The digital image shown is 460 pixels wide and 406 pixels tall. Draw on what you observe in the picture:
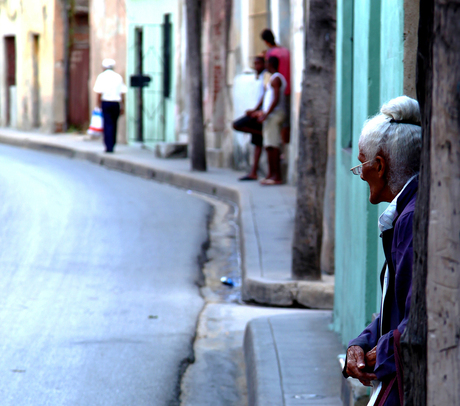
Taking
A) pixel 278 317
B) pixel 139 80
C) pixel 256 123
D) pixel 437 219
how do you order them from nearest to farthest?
1. pixel 437 219
2. pixel 278 317
3. pixel 256 123
4. pixel 139 80

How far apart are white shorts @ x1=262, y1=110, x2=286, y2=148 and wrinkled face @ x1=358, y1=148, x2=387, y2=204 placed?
31.3 ft

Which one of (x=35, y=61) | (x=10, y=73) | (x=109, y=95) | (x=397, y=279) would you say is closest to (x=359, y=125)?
(x=397, y=279)

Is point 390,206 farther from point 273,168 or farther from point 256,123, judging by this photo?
point 256,123

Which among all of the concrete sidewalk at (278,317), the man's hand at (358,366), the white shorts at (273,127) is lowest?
the concrete sidewalk at (278,317)

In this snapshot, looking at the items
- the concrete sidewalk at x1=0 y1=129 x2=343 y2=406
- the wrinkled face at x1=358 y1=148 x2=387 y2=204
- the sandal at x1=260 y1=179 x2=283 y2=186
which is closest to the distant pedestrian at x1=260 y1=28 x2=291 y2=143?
the sandal at x1=260 y1=179 x2=283 y2=186

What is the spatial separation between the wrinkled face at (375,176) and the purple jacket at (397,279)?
101 millimetres

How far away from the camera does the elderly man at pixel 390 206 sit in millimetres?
2318

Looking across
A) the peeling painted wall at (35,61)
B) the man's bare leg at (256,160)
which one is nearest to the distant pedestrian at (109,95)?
the man's bare leg at (256,160)

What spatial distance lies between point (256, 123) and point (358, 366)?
1018cm

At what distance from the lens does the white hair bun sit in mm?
2436

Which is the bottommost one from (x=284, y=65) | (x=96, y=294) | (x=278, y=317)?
(x=96, y=294)

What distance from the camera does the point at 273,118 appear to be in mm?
12008

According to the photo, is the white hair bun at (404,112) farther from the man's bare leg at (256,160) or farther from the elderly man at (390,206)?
the man's bare leg at (256,160)

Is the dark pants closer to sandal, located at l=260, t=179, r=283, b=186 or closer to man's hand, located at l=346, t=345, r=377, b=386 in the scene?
sandal, located at l=260, t=179, r=283, b=186
